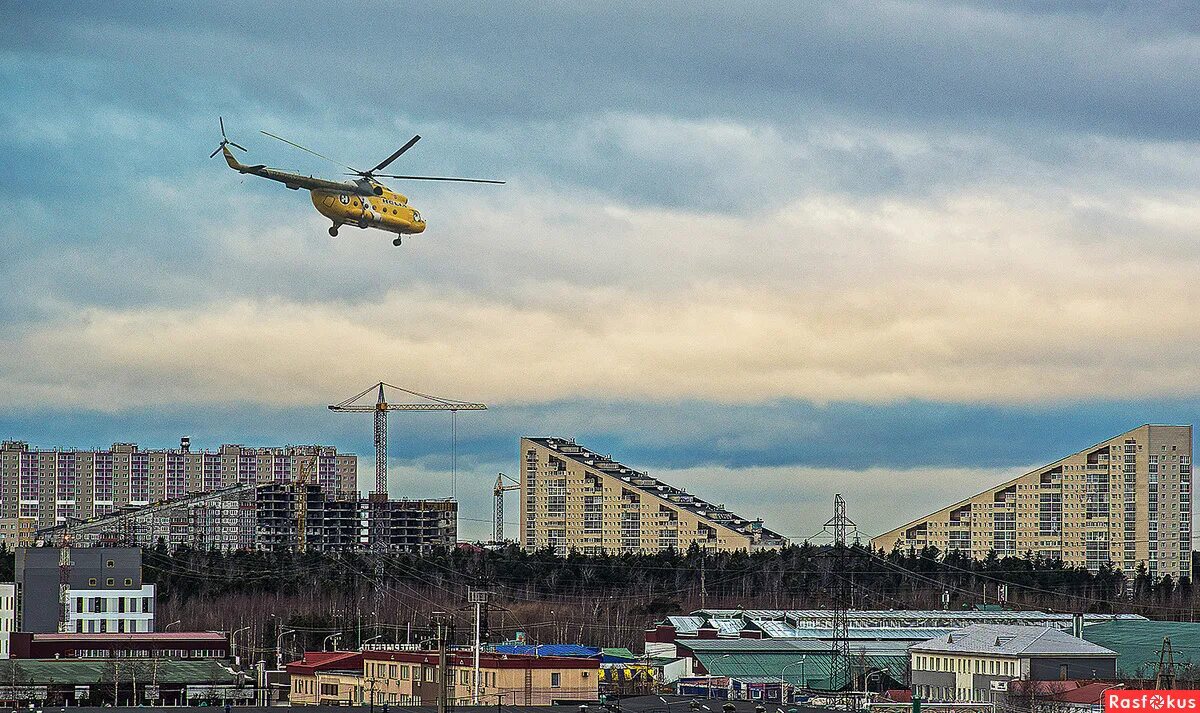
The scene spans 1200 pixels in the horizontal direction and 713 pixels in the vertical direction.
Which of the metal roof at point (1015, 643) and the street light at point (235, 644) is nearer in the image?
the metal roof at point (1015, 643)

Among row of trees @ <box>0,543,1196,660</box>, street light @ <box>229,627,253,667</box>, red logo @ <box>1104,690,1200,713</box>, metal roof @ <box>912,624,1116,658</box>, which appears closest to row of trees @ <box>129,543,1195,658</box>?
row of trees @ <box>0,543,1196,660</box>

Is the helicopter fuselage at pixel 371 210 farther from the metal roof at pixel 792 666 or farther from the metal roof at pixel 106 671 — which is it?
the metal roof at pixel 792 666

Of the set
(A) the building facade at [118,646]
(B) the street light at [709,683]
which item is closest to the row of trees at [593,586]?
(A) the building facade at [118,646]

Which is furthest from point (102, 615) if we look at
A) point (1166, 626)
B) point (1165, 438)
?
point (1165, 438)

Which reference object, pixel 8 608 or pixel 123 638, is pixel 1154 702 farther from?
pixel 8 608

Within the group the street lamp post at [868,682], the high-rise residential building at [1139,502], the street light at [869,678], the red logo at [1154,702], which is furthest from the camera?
the high-rise residential building at [1139,502]

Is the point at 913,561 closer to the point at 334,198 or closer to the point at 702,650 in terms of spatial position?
the point at 702,650

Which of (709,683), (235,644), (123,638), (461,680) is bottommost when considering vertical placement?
(235,644)

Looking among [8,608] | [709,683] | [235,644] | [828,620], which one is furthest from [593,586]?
[709,683]
